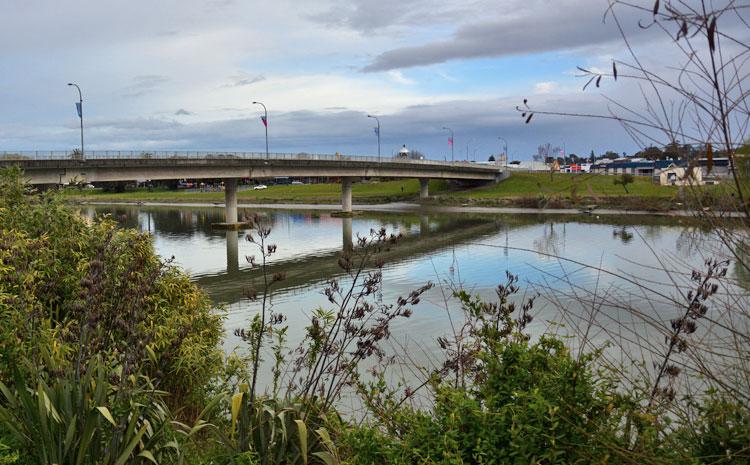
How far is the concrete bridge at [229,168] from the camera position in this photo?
37.9 metres

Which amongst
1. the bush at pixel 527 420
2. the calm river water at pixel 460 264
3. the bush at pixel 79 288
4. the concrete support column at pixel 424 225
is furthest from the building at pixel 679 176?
the concrete support column at pixel 424 225

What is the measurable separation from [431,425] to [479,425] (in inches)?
13.9

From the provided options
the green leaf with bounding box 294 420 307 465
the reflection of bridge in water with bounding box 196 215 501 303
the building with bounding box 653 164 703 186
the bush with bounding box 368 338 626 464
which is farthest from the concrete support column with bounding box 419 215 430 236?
the building with bounding box 653 164 703 186

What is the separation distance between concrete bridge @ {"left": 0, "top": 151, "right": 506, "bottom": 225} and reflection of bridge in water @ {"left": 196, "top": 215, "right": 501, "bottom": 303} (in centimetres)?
567

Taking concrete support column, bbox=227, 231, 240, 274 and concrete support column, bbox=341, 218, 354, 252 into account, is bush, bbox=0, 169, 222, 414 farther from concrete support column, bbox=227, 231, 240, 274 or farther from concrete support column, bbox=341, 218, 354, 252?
concrete support column, bbox=341, 218, 354, 252

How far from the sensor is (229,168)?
170 feet

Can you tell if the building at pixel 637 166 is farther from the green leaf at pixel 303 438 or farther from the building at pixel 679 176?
the green leaf at pixel 303 438

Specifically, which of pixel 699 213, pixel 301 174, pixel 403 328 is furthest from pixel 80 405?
pixel 301 174

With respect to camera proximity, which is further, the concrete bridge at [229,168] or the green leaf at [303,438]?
the concrete bridge at [229,168]

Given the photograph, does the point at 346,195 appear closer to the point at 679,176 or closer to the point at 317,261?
the point at 317,261

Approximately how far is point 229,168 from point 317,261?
22009 millimetres

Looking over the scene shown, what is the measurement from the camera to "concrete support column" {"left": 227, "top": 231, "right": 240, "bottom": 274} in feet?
101

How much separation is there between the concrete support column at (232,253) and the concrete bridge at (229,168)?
5.68 m

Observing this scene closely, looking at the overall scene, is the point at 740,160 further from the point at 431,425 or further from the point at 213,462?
the point at 213,462
